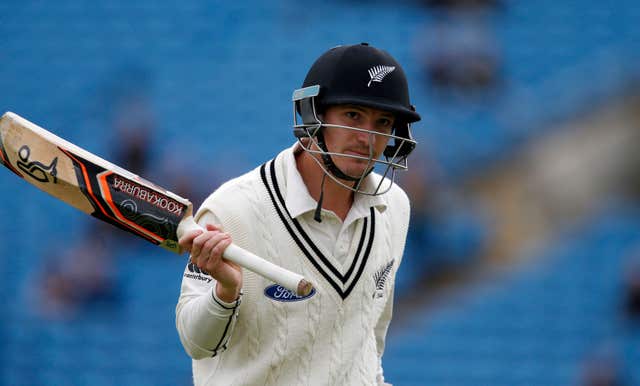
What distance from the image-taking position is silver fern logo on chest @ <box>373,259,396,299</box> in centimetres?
239

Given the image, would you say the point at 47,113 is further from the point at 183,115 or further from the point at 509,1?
the point at 509,1

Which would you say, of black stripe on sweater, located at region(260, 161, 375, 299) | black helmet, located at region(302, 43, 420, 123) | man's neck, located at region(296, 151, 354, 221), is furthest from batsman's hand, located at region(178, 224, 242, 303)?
black helmet, located at region(302, 43, 420, 123)

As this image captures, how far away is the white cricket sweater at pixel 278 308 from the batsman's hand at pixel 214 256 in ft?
0.29

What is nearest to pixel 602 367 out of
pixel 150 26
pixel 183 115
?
pixel 183 115

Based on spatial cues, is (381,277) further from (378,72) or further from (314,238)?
(378,72)

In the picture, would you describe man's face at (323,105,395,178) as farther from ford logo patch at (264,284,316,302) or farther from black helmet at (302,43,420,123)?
ford logo patch at (264,284,316,302)

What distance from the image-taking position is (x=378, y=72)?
2275 mm

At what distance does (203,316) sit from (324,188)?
0.44 meters

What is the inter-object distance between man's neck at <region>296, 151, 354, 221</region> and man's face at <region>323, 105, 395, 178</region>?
0.08m

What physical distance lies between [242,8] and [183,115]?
2.28 ft

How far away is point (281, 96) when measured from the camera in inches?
218

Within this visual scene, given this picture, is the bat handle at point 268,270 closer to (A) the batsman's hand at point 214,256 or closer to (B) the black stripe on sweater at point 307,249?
(A) the batsman's hand at point 214,256

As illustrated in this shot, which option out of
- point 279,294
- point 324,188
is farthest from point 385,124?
point 279,294

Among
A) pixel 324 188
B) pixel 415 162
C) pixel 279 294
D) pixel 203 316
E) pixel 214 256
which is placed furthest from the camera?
pixel 415 162
